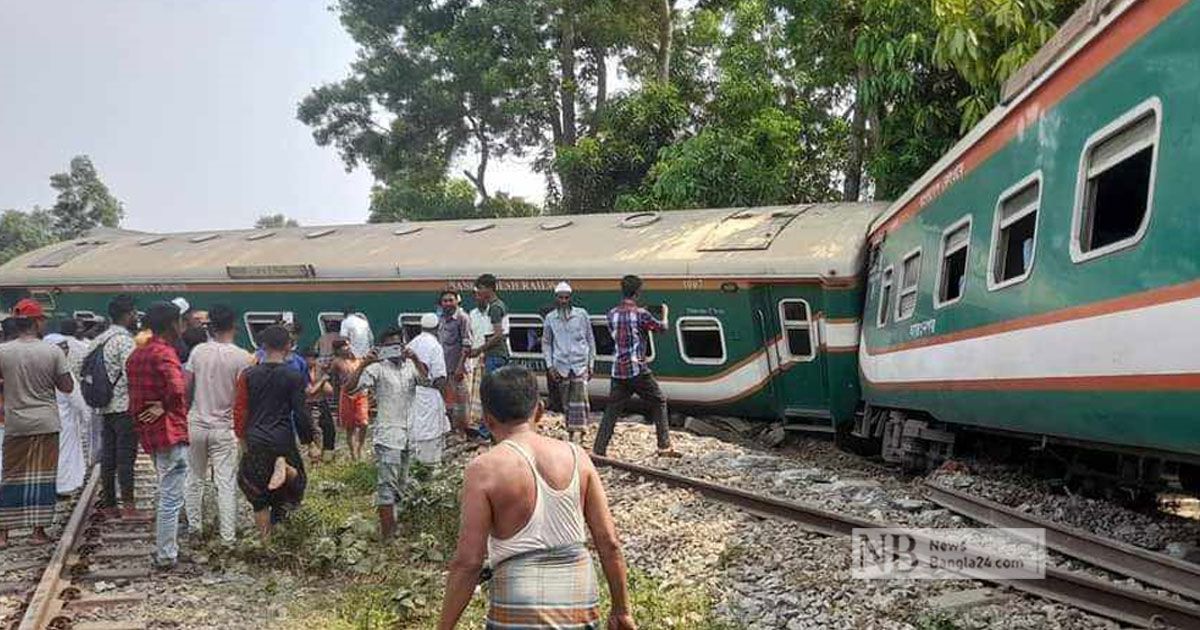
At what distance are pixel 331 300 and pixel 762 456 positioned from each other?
855 cm

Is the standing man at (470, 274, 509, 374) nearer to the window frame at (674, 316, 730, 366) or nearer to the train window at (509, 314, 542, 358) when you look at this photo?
the window frame at (674, 316, 730, 366)

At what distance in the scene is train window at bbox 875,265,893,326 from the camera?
8.96 metres

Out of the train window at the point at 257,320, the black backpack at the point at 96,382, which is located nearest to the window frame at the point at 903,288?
the black backpack at the point at 96,382

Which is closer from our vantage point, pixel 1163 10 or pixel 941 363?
pixel 1163 10

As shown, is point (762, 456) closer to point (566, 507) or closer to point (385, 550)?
point (385, 550)

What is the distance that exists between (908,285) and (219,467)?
19.3 feet

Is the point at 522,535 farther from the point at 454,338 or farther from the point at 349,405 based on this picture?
the point at 349,405

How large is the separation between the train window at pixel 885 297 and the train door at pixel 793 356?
1635mm

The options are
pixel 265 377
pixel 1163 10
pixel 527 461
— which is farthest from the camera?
pixel 265 377

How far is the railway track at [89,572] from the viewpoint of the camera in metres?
5.50

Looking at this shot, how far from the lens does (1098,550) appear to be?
17.2 feet

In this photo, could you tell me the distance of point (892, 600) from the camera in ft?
15.9

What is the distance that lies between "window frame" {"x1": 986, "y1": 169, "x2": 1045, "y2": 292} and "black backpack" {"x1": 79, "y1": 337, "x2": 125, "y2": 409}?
6536mm

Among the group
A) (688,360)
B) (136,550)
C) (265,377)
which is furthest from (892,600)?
(688,360)
